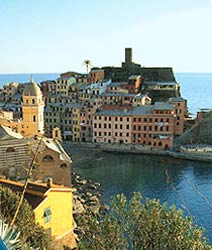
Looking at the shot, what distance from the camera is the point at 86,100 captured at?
123 feet

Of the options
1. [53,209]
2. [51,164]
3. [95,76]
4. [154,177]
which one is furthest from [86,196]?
[95,76]

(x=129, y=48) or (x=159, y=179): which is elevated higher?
Result: (x=129, y=48)

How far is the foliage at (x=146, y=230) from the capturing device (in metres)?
6.17

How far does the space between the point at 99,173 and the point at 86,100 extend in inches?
531

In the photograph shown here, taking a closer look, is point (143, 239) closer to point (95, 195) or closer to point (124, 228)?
point (124, 228)

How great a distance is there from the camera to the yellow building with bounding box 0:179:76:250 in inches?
396

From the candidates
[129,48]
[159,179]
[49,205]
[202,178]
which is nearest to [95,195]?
[159,179]

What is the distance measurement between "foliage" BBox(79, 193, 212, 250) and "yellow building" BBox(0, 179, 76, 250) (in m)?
3.33

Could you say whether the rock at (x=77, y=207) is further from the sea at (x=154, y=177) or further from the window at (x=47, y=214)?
the window at (x=47, y=214)

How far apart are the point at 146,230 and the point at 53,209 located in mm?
4838

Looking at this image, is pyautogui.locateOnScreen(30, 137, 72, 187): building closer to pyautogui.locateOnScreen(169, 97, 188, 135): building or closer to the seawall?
the seawall

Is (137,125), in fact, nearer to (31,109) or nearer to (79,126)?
(79,126)

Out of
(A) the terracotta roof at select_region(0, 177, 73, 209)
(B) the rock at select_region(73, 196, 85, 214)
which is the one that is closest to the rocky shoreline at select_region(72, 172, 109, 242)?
(B) the rock at select_region(73, 196, 85, 214)

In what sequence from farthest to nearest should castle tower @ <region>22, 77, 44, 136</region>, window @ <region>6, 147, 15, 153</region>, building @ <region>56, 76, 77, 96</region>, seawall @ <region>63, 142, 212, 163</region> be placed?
building @ <region>56, 76, 77, 96</region> < seawall @ <region>63, 142, 212, 163</region> < castle tower @ <region>22, 77, 44, 136</region> < window @ <region>6, 147, 15, 153</region>
